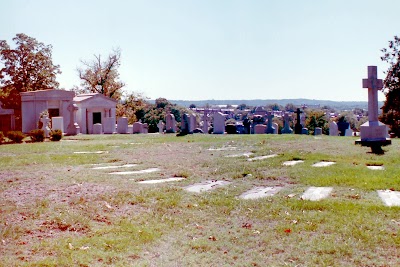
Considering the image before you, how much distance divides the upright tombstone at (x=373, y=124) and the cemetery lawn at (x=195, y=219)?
608cm

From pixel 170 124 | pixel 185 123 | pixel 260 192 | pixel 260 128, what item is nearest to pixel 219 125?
pixel 185 123

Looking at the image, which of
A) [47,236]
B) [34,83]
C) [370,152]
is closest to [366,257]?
[47,236]

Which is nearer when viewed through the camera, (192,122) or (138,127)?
(192,122)

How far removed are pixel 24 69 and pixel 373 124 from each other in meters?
41.9

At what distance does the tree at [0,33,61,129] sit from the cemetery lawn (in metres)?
41.4

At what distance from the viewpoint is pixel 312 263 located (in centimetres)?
454

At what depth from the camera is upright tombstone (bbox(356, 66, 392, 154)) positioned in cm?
1644

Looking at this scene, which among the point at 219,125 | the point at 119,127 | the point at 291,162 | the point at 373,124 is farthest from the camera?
the point at 119,127

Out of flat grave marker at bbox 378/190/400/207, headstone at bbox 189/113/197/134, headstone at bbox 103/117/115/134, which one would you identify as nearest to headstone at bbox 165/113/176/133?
headstone at bbox 189/113/197/134

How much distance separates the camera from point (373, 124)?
16656mm

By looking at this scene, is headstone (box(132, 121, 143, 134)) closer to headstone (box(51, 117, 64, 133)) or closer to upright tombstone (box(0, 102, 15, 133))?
headstone (box(51, 117, 64, 133))

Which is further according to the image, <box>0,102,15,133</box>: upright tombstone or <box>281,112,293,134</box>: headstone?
<box>0,102,15,133</box>: upright tombstone

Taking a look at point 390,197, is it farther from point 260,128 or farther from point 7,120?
point 7,120

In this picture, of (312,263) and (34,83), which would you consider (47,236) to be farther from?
(34,83)
